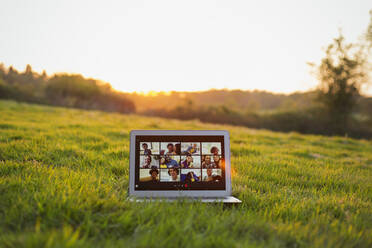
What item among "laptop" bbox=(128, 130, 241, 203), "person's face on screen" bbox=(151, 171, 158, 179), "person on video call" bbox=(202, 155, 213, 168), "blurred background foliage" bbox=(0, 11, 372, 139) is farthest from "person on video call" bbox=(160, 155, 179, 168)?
"blurred background foliage" bbox=(0, 11, 372, 139)

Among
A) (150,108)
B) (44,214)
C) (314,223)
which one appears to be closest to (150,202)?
(44,214)

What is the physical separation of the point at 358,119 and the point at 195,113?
72.6 ft

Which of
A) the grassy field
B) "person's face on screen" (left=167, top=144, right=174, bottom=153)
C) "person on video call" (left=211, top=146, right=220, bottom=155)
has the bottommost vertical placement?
the grassy field

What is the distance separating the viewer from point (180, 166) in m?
3.09

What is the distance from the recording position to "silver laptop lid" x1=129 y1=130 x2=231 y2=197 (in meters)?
3.01

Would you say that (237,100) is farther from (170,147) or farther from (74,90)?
(170,147)

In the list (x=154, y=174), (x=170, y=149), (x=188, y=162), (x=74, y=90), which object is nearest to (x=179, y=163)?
(x=188, y=162)

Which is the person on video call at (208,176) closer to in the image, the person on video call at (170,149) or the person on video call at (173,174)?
the person on video call at (173,174)

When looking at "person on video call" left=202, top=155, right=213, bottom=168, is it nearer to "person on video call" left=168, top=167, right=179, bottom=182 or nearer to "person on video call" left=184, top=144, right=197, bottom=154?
"person on video call" left=184, top=144, right=197, bottom=154

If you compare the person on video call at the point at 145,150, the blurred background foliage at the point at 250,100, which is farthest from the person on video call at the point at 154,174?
the blurred background foliage at the point at 250,100

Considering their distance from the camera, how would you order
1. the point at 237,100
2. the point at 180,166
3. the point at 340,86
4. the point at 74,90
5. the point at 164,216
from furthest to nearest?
the point at 237,100, the point at 74,90, the point at 340,86, the point at 180,166, the point at 164,216

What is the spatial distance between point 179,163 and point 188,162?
0.12m

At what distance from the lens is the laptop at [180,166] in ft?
9.81

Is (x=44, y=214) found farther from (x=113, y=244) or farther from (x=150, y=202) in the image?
(x=150, y=202)
